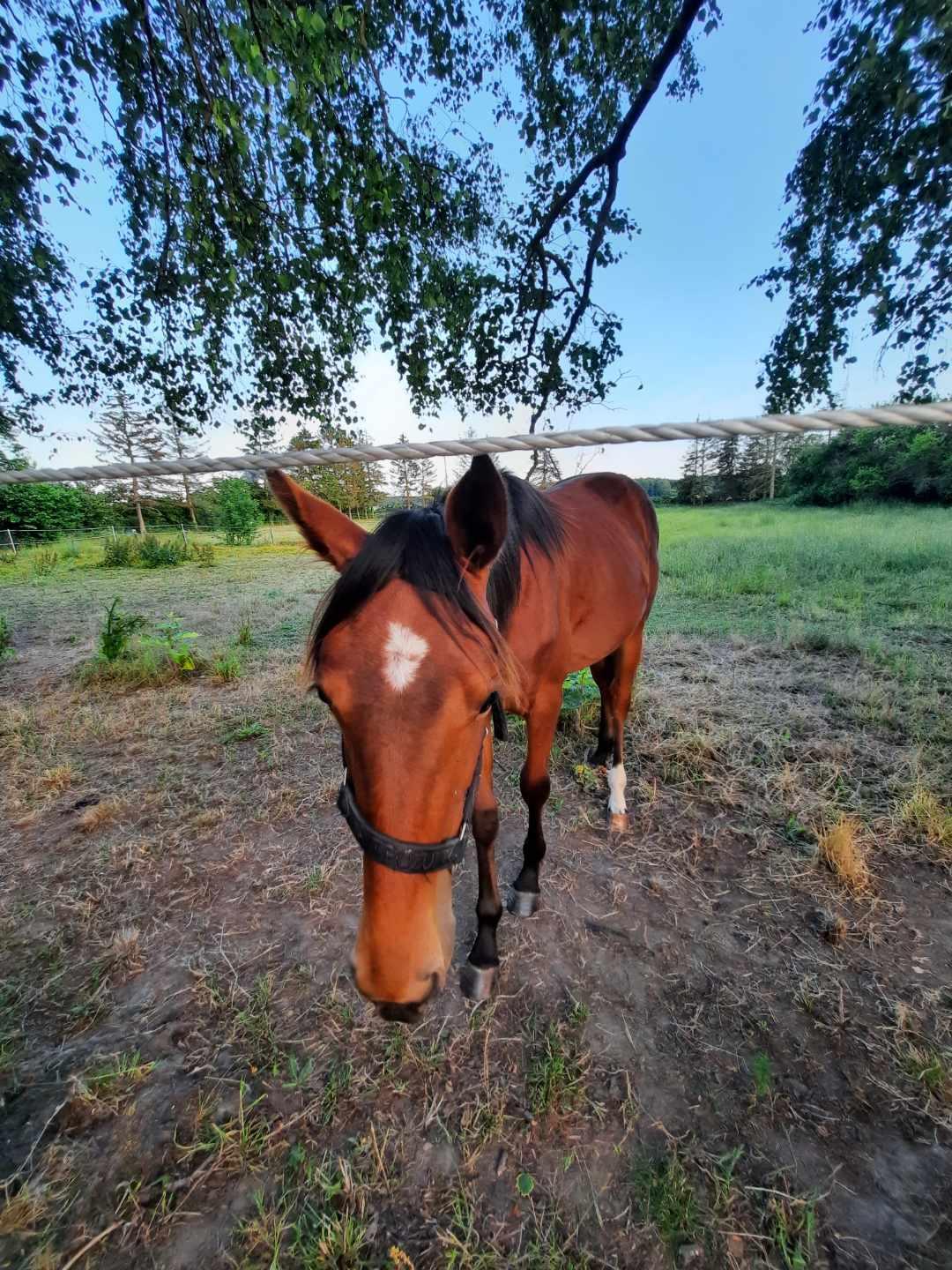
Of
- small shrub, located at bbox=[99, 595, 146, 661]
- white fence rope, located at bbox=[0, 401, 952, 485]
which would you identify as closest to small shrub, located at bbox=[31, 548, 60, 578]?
small shrub, located at bbox=[99, 595, 146, 661]

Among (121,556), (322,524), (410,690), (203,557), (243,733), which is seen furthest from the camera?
(203,557)

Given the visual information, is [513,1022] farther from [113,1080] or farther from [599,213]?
[599,213]

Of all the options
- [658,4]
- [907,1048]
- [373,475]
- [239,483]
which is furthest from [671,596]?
[239,483]

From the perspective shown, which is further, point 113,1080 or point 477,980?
point 477,980

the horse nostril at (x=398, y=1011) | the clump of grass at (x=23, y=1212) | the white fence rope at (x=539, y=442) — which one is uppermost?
the white fence rope at (x=539, y=442)

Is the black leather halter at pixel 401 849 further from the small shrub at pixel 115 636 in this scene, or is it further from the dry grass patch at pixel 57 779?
the small shrub at pixel 115 636

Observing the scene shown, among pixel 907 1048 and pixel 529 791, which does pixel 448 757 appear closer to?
pixel 529 791

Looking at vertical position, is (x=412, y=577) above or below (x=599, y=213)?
below

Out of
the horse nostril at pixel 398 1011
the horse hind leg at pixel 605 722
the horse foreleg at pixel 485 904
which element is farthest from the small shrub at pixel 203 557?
the horse nostril at pixel 398 1011

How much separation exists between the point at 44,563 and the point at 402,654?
1813 cm

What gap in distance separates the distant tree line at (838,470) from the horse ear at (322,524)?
33.7 feet

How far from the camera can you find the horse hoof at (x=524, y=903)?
2.03m

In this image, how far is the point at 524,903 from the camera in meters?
2.04

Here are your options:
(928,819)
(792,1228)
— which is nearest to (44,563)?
(792,1228)
